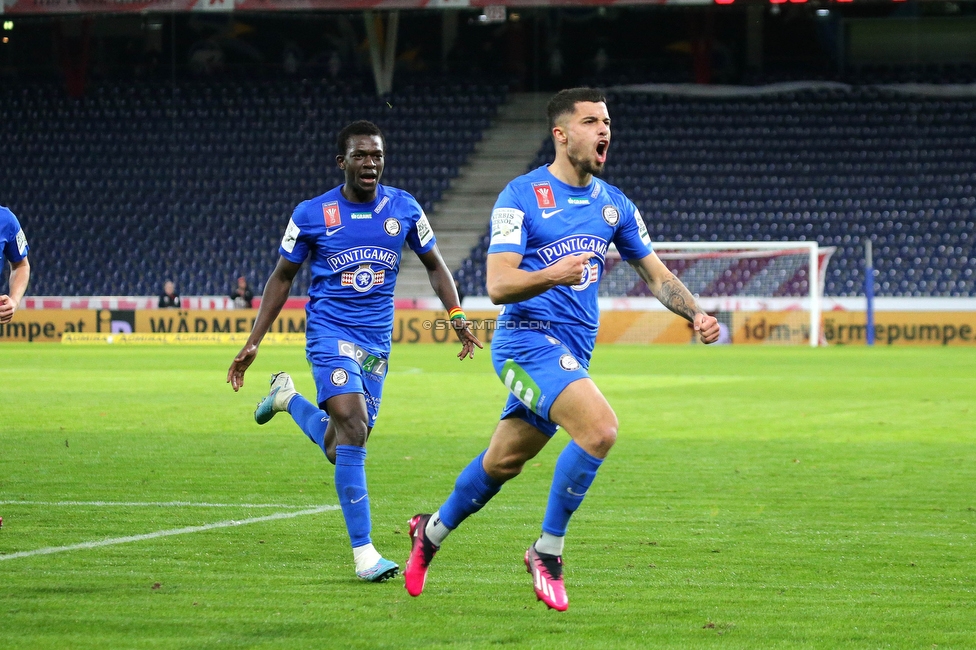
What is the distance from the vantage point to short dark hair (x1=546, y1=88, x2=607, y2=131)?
5402mm

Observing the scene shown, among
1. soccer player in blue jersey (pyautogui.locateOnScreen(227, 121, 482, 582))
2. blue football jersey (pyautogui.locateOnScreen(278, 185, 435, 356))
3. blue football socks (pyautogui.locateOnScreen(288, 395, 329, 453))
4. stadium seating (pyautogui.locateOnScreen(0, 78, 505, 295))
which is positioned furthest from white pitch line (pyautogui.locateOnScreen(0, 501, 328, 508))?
stadium seating (pyautogui.locateOnScreen(0, 78, 505, 295))

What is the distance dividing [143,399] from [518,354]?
11469 mm

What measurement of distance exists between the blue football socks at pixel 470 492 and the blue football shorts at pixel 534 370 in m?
0.26

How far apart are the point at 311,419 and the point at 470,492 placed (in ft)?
5.76

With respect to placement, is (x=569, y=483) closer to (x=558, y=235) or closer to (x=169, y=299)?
(x=558, y=235)

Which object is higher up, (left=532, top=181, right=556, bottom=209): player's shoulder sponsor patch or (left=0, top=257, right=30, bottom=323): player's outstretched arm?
(left=532, top=181, right=556, bottom=209): player's shoulder sponsor patch

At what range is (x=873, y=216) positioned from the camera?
3231cm

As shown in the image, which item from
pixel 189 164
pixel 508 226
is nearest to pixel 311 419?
pixel 508 226

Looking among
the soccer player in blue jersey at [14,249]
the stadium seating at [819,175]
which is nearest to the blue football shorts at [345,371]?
the soccer player in blue jersey at [14,249]

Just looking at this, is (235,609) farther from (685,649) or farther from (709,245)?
(709,245)

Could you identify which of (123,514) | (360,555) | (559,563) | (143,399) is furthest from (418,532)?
(143,399)

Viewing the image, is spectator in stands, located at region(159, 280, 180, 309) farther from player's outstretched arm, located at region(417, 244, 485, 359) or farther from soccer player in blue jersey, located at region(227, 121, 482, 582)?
soccer player in blue jersey, located at region(227, 121, 482, 582)

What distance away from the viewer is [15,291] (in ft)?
23.9

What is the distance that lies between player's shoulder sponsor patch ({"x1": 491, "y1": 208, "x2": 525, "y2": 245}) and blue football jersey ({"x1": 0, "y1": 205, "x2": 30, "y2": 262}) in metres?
3.35
